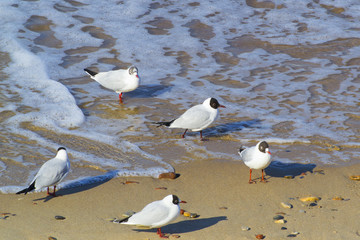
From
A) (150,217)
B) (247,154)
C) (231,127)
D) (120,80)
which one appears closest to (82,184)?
(150,217)

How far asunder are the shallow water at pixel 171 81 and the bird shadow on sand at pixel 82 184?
12cm

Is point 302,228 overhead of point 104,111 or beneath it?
overhead

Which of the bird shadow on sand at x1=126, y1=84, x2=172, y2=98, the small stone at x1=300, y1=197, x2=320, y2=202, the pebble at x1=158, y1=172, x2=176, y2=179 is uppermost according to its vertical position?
the small stone at x1=300, y1=197, x2=320, y2=202

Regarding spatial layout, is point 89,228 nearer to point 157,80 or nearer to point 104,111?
point 104,111

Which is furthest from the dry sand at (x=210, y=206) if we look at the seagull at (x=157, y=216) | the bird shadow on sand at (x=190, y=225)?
the seagull at (x=157, y=216)

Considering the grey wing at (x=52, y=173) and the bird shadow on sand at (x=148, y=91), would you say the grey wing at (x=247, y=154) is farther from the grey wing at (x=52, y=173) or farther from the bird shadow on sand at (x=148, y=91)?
the bird shadow on sand at (x=148, y=91)

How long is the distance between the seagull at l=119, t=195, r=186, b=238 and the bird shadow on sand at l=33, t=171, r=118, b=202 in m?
1.17

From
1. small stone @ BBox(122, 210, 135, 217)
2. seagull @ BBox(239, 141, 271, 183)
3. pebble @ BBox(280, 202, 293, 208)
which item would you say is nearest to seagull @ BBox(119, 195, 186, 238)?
small stone @ BBox(122, 210, 135, 217)

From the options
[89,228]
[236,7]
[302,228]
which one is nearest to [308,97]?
[302,228]

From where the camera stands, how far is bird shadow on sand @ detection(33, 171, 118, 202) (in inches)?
212

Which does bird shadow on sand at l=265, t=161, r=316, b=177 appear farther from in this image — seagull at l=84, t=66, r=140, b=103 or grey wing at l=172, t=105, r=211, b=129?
seagull at l=84, t=66, r=140, b=103

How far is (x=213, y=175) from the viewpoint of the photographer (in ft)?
19.2

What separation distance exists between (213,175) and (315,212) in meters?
1.31

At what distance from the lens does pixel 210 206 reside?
514 centimetres
